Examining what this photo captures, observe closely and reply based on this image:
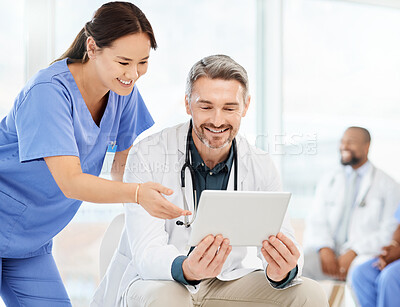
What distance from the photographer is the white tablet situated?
1079 millimetres

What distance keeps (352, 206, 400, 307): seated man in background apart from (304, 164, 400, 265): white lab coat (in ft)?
0.26

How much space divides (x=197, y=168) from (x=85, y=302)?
1.66m

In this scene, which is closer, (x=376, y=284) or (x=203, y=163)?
(x=203, y=163)

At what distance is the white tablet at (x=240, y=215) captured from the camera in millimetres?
1079

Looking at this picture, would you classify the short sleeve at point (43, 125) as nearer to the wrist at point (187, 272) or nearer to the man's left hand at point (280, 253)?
the wrist at point (187, 272)

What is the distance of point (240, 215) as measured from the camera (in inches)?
44.2

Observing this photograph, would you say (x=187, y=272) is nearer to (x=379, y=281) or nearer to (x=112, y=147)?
(x=112, y=147)

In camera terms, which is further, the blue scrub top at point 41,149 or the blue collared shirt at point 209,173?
the blue collared shirt at point 209,173

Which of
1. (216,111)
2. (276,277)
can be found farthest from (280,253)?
(216,111)

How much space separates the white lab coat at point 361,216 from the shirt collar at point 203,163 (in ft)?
4.95

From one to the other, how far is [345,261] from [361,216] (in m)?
0.32

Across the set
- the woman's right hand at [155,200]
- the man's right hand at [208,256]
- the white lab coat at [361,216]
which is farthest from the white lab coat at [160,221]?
the white lab coat at [361,216]

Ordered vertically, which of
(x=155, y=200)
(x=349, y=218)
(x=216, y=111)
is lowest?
(x=349, y=218)

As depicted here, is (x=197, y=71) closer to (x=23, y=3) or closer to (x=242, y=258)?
(x=242, y=258)
